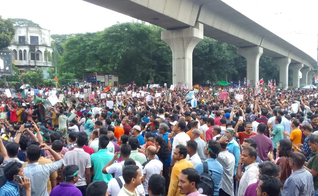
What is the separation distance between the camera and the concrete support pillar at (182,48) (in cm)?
2397

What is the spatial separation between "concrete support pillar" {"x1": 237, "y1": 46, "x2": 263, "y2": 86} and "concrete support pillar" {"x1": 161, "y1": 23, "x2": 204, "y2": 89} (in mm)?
14252

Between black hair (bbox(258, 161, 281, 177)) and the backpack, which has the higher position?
black hair (bbox(258, 161, 281, 177))

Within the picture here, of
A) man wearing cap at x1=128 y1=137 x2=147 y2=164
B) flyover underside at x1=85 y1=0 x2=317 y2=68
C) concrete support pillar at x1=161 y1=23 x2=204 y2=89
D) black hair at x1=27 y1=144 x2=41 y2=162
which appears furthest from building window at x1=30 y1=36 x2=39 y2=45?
black hair at x1=27 y1=144 x2=41 y2=162

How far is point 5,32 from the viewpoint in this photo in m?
38.3

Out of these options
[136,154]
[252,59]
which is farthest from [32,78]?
[136,154]

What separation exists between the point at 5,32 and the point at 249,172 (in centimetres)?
4141

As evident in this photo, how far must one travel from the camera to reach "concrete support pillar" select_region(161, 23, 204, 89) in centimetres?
2397

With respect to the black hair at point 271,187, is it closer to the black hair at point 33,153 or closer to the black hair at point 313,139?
the black hair at point 313,139

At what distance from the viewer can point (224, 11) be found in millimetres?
24141

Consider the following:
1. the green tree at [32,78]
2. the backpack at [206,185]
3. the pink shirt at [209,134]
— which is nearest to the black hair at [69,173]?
the backpack at [206,185]

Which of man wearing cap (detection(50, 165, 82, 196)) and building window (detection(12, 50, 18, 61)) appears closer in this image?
man wearing cap (detection(50, 165, 82, 196))

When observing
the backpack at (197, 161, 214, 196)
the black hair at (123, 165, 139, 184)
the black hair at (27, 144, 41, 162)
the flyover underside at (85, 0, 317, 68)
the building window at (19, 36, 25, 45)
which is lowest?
the backpack at (197, 161, 214, 196)

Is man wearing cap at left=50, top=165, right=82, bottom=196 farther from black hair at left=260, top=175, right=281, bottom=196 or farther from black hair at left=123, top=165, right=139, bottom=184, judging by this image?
black hair at left=260, top=175, right=281, bottom=196

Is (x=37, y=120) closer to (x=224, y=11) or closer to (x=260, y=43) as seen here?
(x=224, y=11)
